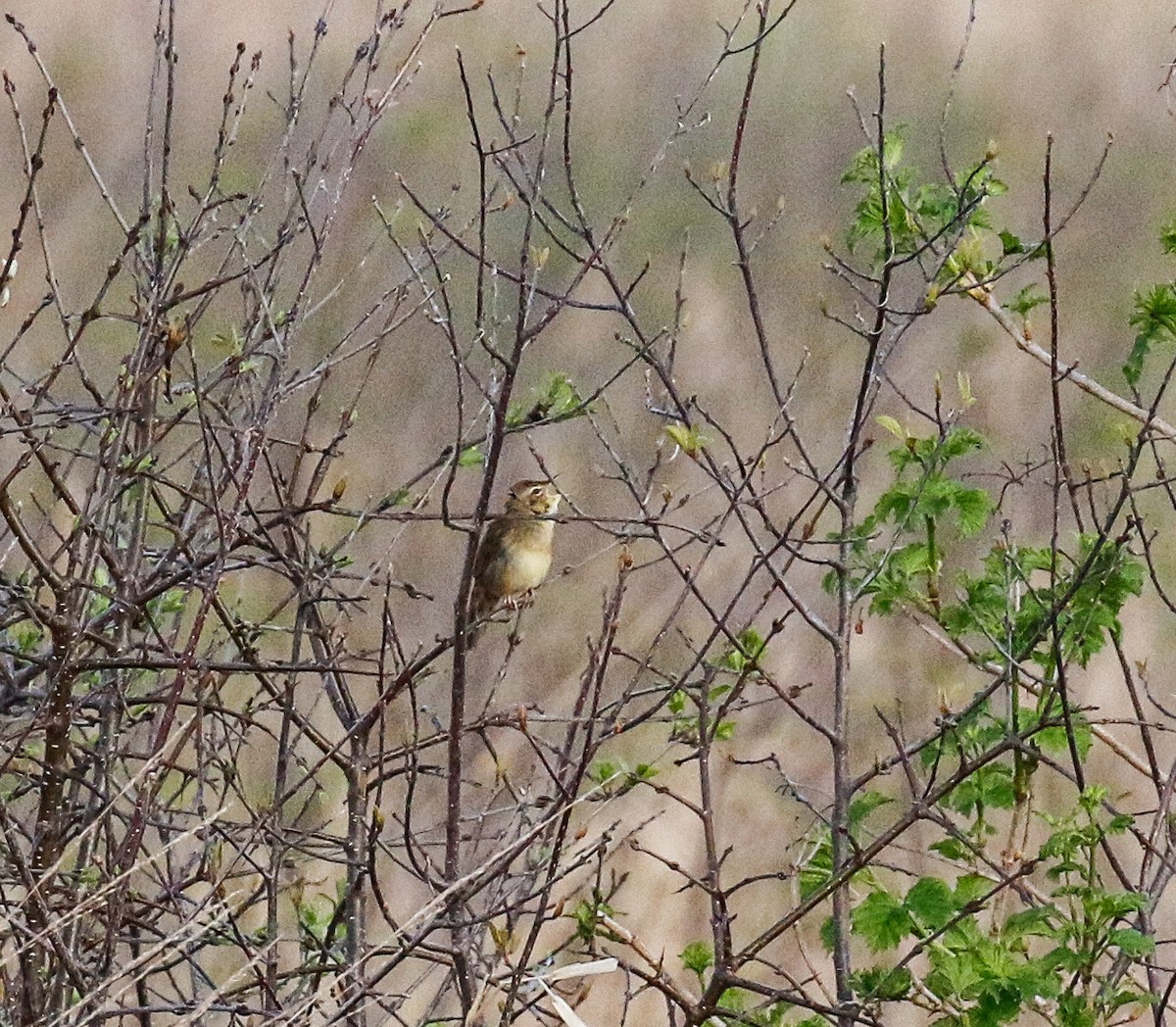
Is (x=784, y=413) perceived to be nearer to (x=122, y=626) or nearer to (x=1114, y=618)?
(x=1114, y=618)

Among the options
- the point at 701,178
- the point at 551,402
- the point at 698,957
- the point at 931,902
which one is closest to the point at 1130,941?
the point at 931,902

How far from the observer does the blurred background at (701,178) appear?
770 cm

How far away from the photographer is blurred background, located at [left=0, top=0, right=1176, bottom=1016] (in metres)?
7.70

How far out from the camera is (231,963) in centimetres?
636

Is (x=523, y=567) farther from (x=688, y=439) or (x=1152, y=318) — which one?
(x=1152, y=318)

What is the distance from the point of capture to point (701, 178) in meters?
9.55

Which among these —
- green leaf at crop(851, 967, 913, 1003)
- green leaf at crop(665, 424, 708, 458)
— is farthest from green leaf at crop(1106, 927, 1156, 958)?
green leaf at crop(665, 424, 708, 458)

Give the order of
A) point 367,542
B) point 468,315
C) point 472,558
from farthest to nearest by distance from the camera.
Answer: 1. point 468,315
2. point 367,542
3. point 472,558

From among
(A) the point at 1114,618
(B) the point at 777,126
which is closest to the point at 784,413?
(A) the point at 1114,618

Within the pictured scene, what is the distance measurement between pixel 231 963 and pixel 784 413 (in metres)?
3.96

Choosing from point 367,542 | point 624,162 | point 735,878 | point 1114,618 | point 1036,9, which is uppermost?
point 1036,9

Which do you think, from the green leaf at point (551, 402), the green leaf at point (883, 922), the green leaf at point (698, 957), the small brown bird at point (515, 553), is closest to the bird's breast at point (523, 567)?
the small brown bird at point (515, 553)

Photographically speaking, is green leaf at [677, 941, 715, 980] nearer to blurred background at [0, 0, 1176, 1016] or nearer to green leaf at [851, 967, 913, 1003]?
green leaf at [851, 967, 913, 1003]

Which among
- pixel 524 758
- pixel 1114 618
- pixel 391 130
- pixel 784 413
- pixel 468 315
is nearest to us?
pixel 1114 618
